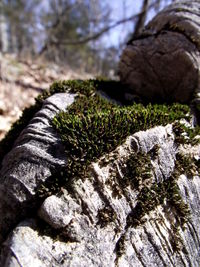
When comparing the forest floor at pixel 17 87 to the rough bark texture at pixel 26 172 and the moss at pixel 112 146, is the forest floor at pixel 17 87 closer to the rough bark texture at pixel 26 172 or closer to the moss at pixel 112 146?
the rough bark texture at pixel 26 172

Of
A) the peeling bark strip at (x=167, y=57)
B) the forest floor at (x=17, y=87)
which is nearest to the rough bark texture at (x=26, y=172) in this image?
the peeling bark strip at (x=167, y=57)

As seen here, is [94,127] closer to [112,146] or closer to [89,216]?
[112,146]

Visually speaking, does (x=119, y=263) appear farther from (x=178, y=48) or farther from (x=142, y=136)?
(x=178, y=48)

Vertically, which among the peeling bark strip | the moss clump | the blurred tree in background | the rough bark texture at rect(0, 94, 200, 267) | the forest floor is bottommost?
the rough bark texture at rect(0, 94, 200, 267)

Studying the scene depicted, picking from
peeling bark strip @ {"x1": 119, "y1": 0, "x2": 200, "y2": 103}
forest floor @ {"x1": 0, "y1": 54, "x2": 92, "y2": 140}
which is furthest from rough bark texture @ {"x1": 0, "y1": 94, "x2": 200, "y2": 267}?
forest floor @ {"x1": 0, "y1": 54, "x2": 92, "y2": 140}

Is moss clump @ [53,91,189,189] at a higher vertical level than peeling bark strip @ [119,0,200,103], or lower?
lower

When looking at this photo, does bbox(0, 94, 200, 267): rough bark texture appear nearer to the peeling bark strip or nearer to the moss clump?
the moss clump

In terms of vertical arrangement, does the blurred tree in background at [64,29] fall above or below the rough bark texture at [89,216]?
above
